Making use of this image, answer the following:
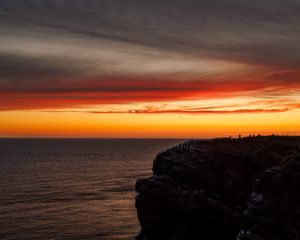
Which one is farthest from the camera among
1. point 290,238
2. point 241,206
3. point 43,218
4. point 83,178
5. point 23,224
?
point 83,178

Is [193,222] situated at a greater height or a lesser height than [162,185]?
lesser

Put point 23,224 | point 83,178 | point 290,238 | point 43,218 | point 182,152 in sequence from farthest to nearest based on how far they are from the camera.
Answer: point 83,178
point 43,218
point 23,224
point 182,152
point 290,238

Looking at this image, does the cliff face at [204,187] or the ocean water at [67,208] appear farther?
the ocean water at [67,208]

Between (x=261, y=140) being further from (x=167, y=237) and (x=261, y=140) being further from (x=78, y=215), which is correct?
(x=78, y=215)

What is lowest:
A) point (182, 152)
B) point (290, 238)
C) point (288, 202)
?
point (290, 238)

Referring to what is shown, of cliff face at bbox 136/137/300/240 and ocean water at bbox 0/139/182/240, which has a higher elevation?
cliff face at bbox 136/137/300/240

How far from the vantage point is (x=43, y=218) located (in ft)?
270

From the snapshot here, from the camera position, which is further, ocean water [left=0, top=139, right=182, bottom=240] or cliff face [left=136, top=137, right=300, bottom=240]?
ocean water [left=0, top=139, right=182, bottom=240]

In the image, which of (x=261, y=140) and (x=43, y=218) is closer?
(x=261, y=140)

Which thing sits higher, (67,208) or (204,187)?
(204,187)

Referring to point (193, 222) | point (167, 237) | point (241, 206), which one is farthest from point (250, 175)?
point (167, 237)

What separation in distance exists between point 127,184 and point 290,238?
102 metres

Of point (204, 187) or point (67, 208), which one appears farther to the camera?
point (67, 208)

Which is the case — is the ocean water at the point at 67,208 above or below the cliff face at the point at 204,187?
below
